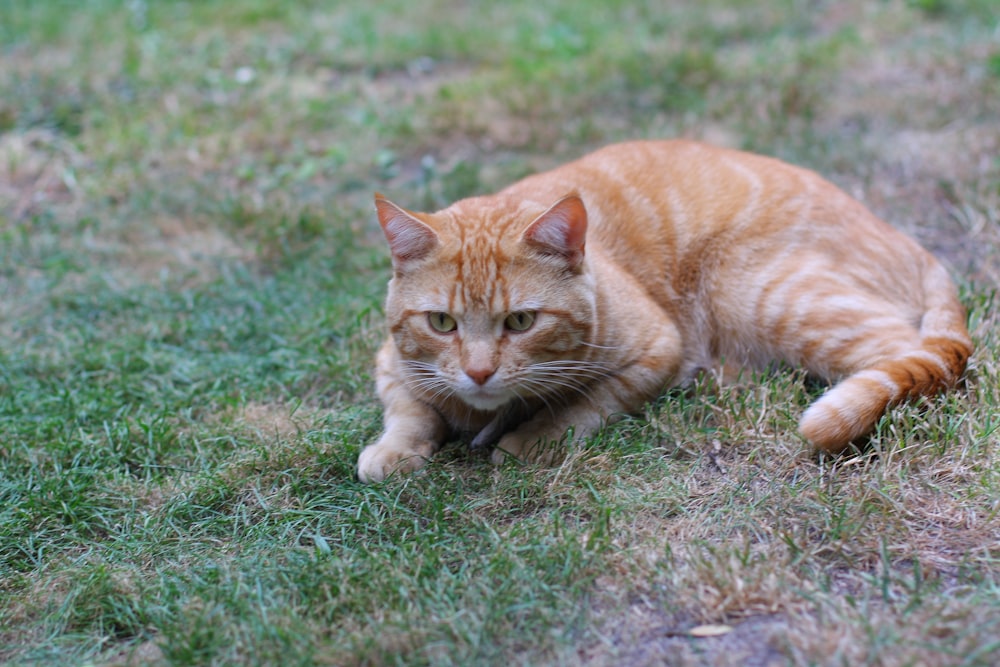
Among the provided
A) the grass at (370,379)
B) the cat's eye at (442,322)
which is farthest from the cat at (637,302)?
the grass at (370,379)

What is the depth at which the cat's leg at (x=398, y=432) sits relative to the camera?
10.8 feet

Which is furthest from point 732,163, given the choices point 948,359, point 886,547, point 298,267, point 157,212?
point 157,212

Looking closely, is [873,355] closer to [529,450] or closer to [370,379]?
[529,450]

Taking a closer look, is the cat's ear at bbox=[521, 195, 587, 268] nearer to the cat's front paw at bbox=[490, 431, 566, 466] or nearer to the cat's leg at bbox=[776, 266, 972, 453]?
the cat's front paw at bbox=[490, 431, 566, 466]

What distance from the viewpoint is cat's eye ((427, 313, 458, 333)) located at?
3297 millimetres

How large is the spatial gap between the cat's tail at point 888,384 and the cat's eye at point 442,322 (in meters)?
1.26

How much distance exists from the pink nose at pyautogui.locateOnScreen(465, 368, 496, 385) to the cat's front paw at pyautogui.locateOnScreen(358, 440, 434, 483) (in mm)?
400

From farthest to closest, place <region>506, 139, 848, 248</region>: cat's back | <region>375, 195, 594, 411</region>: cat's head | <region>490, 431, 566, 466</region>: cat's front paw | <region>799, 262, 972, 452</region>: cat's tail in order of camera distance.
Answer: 1. <region>506, 139, 848, 248</region>: cat's back
2. <region>490, 431, 566, 466</region>: cat's front paw
3. <region>375, 195, 594, 411</region>: cat's head
4. <region>799, 262, 972, 452</region>: cat's tail

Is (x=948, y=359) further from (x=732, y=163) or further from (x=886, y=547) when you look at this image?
(x=732, y=163)

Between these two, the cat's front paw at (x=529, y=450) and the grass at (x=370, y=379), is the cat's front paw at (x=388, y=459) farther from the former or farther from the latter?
the cat's front paw at (x=529, y=450)

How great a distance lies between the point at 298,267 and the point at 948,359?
3.36 m

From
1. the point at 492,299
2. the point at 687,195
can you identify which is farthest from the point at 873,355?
the point at 492,299

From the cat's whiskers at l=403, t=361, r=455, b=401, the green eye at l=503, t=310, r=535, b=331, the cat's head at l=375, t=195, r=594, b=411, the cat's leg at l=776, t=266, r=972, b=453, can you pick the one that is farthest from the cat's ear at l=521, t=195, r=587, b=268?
the cat's leg at l=776, t=266, r=972, b=453

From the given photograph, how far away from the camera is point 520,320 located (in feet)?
10.8
